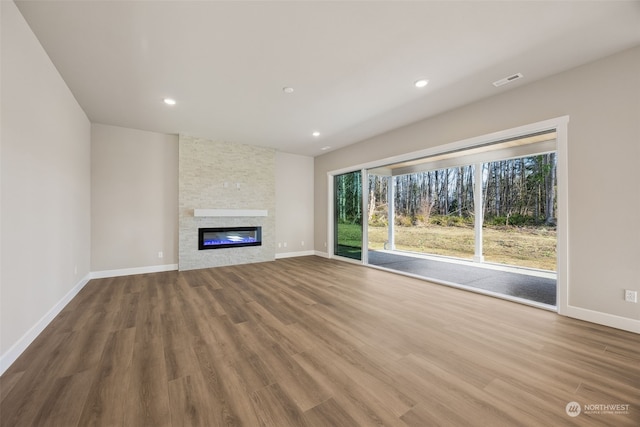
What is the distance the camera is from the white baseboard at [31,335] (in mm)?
1867

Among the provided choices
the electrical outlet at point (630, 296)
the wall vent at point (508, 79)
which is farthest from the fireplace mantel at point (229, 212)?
the electrical outlet at point (630, 296)

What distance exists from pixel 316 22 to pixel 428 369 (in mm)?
3024

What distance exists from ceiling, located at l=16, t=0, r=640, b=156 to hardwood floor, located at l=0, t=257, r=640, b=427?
9.42 ft

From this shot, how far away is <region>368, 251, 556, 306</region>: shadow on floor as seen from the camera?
3.70 m

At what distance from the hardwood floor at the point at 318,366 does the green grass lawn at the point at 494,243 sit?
138 inches

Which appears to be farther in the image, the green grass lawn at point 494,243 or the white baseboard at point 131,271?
the green grass lawn at point 494,243

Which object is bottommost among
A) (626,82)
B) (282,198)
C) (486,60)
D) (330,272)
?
(330,272)

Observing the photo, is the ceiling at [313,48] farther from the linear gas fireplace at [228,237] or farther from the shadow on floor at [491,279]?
the shadow on floor at [491,279]

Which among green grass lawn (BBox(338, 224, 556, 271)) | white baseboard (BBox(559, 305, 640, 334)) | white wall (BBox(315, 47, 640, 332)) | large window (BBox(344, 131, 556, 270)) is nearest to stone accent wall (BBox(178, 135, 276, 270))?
large window (BBox(344, 131, 556, 270))

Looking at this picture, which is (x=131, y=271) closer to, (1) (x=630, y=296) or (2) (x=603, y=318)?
(2) (x=603, y=318)

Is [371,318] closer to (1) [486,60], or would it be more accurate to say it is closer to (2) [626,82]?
(1) [486,60]

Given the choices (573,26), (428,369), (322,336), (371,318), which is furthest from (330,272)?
(573,26)

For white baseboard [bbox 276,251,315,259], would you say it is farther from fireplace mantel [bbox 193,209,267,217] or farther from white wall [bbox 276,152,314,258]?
fireplace mantel [bbox 193,209,267,217]

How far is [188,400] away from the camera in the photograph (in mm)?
1543
